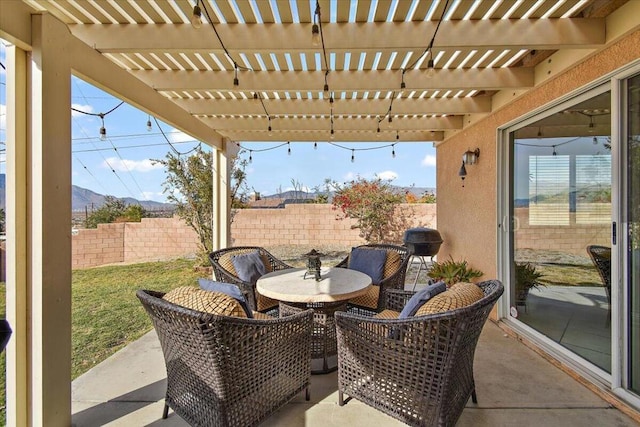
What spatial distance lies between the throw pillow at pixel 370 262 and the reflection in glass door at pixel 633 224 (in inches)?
81.3

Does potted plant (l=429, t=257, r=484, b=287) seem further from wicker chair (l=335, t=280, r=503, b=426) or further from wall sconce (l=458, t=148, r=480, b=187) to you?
wicker chair (l=335, t=280, r=503, b=426)

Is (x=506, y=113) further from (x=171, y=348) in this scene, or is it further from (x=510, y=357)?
(x=171, y=348)

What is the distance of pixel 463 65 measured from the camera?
3.30m

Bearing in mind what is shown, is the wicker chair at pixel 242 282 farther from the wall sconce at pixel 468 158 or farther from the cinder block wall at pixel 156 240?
the cinder block wall at pixel 156 240

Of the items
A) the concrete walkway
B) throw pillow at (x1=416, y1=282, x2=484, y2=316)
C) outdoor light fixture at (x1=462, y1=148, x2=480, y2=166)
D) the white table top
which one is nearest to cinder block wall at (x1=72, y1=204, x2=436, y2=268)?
outdoor light fixture at (x1=462, y1=148, x2=480, y2=166)

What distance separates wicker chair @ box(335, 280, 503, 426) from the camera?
180 cm

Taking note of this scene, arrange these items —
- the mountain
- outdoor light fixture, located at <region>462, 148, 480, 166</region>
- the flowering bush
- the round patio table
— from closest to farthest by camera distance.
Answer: the round patio table
outdoor light fixture, located at <region>462, 148, 480, 166</region>
the mountain
the flowering bush

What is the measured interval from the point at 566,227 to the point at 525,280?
960mm

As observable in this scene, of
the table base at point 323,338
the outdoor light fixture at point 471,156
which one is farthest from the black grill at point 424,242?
the table base at point 323,338

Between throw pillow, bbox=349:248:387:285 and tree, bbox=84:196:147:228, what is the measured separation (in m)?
7.80

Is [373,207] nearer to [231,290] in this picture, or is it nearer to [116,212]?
[231,290]

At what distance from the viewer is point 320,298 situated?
2584mm

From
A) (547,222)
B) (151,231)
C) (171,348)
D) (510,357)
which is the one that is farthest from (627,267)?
(151,231)

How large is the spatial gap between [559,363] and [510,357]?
1.24 ft
